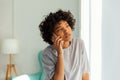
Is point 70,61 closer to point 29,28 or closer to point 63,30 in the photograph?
point 63,30

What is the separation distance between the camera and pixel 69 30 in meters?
1.38

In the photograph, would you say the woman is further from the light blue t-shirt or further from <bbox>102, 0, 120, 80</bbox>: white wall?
<bbox>102, 0, 120, 80</bbox>: white wall

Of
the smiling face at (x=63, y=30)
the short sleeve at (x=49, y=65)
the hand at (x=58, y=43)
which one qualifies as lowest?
the short sleeve at (x=49, y=65)

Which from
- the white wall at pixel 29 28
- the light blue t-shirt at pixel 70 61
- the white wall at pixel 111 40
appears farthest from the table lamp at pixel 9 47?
the light blue t-shirt at pixel 70 61

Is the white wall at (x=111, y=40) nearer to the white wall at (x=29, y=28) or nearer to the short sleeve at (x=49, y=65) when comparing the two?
the short sleeve at (x=49, y=65)

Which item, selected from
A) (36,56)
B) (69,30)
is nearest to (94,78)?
(69,30)

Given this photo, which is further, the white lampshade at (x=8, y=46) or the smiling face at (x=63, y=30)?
the white lampshade at (x=8, y=46)

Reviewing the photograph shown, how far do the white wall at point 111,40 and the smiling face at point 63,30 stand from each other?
445 millimetres

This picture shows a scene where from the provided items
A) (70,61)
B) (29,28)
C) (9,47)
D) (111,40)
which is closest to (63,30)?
(70,61)

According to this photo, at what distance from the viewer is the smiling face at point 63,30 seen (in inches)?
53.8

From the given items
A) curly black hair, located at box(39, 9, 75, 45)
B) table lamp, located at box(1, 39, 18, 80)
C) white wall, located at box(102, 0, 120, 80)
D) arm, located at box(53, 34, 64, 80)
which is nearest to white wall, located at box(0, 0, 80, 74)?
table lamp, located at box(1, 39, 18, 80)

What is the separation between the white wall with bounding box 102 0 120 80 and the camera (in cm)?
166

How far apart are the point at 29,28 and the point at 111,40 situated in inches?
61.3

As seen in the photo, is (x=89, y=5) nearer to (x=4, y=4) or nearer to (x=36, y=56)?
(x=36, y=56)
